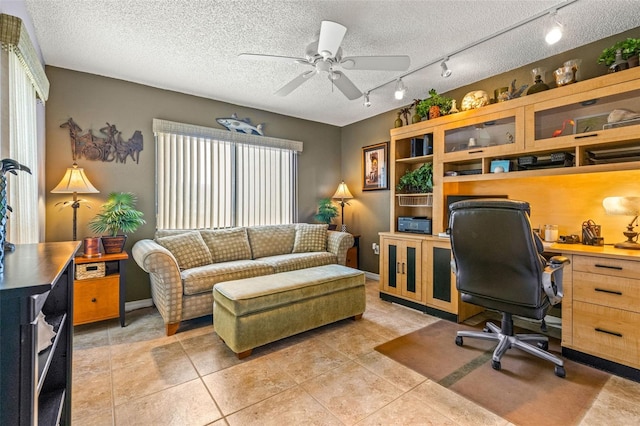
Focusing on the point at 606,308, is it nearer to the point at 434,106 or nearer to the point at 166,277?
the point at 434,106

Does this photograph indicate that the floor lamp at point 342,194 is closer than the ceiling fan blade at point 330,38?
No

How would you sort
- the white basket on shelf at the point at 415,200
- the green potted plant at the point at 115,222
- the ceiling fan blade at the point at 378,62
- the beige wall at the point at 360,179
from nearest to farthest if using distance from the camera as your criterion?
the ceiling fan blade at the point at 378,62, the green potted plant at the point at 115,222, the white basket on shelf at the point at 415,200, the beige wall at the point at 360,179

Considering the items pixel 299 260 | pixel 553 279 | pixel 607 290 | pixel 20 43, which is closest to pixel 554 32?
pixel 553 279

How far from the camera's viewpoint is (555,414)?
5.29ft

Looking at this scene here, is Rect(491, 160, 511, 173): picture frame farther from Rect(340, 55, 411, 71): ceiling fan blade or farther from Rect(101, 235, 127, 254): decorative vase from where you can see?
Rect(101, 235, 127, 254): decorative vase

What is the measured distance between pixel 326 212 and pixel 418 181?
162 centimetres

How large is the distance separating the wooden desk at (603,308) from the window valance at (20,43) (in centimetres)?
389

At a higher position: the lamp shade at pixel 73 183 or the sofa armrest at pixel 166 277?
the lamp shade at pixel 73 183

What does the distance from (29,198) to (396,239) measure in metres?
3.36

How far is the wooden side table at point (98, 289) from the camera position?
2.63m

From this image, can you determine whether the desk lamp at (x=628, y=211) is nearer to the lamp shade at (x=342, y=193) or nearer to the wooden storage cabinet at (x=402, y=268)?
the wooden storage cabinet at (x=402, y=268)

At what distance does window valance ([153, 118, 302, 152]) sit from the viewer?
3414 mm

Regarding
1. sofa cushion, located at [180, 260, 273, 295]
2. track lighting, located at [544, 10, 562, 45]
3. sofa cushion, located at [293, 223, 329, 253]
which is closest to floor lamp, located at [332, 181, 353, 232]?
sofa cushion, located at [293, 223, 329, 253]

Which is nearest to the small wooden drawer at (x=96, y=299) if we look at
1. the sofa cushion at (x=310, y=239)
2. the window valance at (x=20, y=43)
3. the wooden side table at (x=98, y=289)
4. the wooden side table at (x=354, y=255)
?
the wooden side table at (x=98, y=289)
